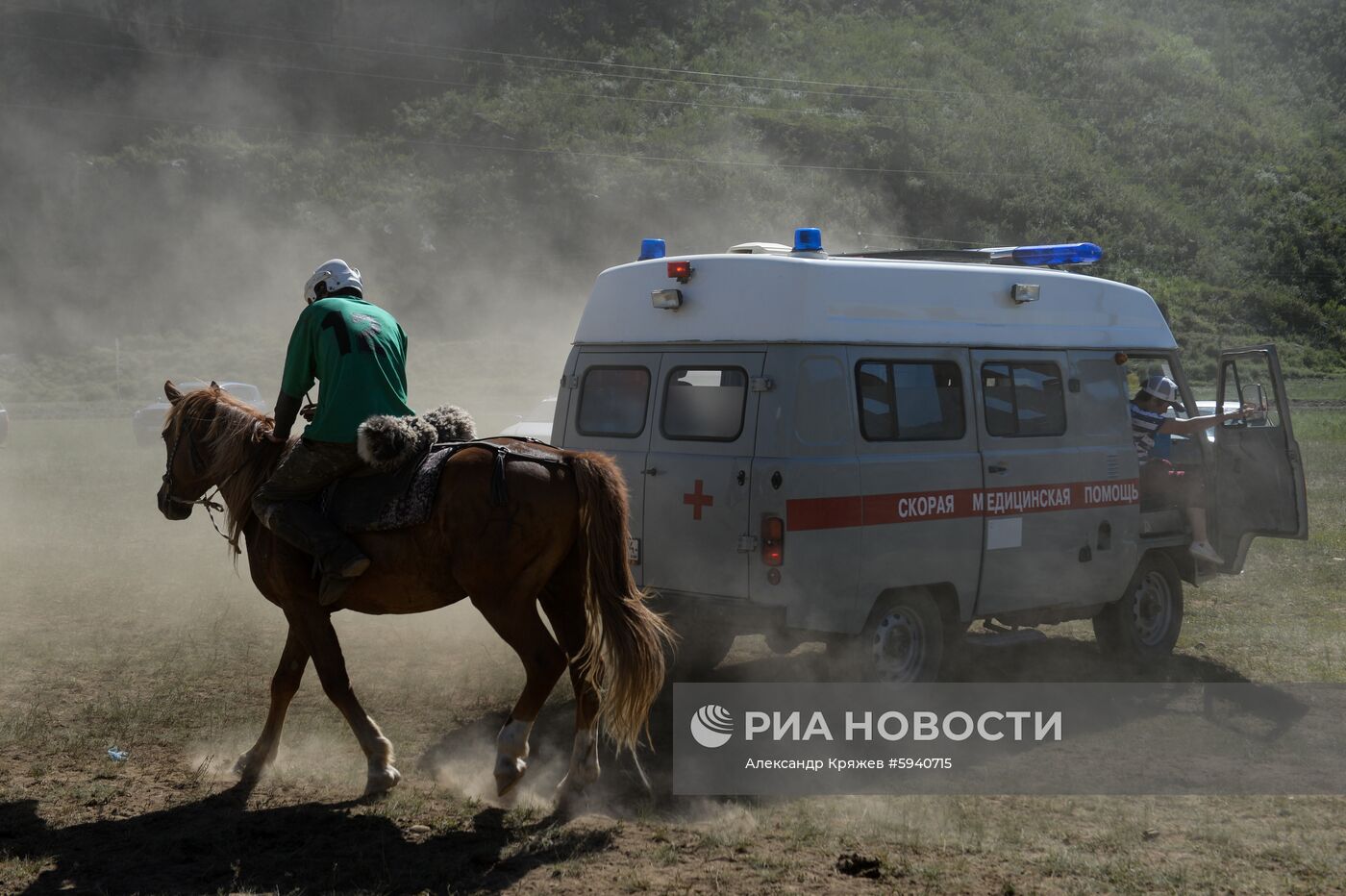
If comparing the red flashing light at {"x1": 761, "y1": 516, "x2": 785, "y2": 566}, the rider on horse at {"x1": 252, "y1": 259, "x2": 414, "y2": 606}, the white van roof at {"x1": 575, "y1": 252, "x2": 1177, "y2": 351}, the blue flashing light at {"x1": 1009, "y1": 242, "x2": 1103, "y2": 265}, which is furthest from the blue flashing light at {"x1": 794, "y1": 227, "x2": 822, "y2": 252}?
the rider on horse at {"x1": 252, "y1": 259, "x2": 414, "y2": 606}

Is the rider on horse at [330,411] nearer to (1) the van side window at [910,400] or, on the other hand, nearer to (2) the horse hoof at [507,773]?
(2) the horse hoof at [507,773]

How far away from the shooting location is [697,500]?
23.4 ft

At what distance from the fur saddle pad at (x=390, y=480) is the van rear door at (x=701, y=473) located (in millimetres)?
1527

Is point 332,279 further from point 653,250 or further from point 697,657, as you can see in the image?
point 697,657

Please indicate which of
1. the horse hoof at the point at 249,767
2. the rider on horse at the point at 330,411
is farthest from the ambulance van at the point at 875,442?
the horse hoof at the point at 249,767

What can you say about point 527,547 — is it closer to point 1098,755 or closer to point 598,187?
point 1098,755

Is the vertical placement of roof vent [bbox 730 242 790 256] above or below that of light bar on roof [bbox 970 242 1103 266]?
below

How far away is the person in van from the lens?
919 centimetres

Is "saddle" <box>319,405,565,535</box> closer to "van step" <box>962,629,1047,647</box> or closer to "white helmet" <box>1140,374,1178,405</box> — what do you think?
"van step" <box>962,629,1047,647</box>

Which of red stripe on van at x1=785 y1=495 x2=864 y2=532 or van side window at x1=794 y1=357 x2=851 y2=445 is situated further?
van side window at x1=794 y1=357 x2=851 y2=445

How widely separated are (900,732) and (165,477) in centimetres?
428

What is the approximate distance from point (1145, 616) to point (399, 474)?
5845 millimetres

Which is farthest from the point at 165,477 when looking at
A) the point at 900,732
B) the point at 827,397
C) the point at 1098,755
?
the point at 1098,755

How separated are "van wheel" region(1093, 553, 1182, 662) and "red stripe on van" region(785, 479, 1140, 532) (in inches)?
27.1
